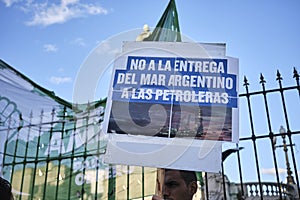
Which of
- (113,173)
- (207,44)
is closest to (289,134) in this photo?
(207,44)

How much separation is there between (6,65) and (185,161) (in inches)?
77.0

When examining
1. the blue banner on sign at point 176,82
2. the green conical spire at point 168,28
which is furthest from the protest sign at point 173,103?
the green conical spire at point 168,28

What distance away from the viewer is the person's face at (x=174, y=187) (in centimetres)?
267

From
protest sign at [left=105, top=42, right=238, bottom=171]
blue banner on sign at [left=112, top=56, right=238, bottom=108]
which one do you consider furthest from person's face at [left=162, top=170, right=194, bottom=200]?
blue banner on sign at [left=112, top=56, right=238, bottom=108]

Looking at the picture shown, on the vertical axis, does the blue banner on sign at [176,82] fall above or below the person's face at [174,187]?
above

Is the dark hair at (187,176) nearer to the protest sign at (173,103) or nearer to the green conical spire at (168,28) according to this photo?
the protest sign at (173,103)

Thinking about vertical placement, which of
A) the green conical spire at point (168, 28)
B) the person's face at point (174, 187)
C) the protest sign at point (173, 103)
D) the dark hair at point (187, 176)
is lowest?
the person's face at point (174, 187)

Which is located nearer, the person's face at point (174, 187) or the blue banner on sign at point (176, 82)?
the blue banner on sign at point (176, 82)

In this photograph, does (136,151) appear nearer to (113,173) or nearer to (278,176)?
(113,173)

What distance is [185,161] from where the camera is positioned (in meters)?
2.31

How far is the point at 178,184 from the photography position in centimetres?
269

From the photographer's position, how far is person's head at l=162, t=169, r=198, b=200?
2672 millimetres

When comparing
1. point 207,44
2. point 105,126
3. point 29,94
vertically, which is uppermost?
point 207,44

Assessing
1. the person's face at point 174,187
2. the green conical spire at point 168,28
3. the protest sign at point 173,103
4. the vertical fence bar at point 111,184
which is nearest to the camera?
the protest sign at point 173,103
